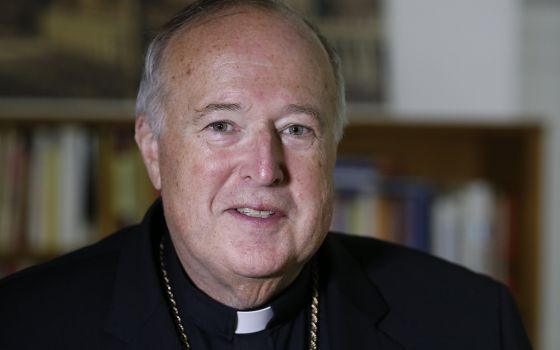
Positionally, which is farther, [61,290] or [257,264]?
[61,290]

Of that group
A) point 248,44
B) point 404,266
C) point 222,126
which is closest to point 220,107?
point 222,126

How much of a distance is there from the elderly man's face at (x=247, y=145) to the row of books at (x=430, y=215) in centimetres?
186

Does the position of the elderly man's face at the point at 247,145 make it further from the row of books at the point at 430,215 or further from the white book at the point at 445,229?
the white book at the point at 445,229

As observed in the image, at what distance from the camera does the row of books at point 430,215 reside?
3.65 m

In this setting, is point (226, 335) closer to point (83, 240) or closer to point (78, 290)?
point (78, 290)

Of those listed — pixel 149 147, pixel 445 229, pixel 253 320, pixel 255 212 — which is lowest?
pixel 445 229

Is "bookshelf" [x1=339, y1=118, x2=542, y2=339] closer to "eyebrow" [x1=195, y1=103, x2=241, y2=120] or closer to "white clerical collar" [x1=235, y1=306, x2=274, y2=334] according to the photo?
"white clerical collar" [x1=235, y1=306, x2=274, y2=334]

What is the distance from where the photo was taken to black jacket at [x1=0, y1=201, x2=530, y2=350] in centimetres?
175

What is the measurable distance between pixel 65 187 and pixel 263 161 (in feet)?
6.18

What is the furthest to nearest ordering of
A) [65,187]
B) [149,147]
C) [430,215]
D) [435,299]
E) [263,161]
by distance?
1. [430,215]
2. [65,187]
3. [435,299]
4. [149,147]
5. [263,161]

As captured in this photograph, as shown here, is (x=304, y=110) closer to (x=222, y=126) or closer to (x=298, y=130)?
(x=298, y=130)

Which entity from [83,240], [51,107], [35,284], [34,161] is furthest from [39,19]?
[35,284]

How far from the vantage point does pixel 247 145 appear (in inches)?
65.4

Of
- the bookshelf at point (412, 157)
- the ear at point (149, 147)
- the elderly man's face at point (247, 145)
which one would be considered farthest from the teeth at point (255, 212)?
the bookshelf at point (412, 157)
